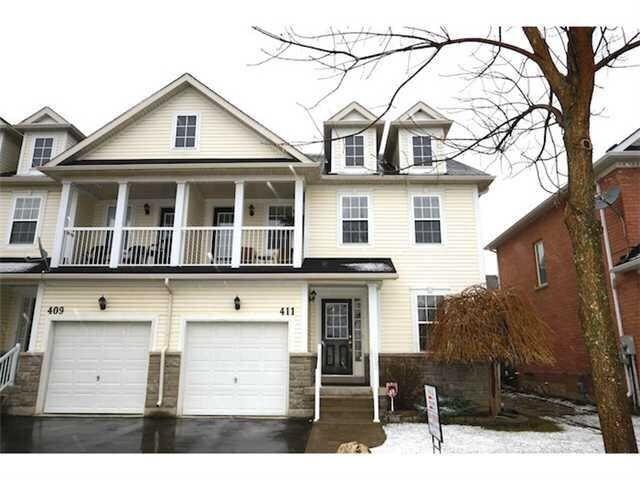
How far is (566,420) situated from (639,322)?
7.57 ft

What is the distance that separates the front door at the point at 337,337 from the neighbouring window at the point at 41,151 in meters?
7.58


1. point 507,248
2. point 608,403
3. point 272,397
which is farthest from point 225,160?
point 507,248

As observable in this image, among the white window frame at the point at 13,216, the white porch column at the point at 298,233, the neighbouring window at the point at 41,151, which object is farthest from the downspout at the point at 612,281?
the neighbouring window at the point at 41,151

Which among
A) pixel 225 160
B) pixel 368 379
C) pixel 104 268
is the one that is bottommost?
pixel 368 379

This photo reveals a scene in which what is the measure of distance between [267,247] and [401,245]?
298 centimetres

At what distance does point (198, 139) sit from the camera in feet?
30.1

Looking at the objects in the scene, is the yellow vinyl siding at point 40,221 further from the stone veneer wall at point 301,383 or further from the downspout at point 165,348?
the stone veneer wall at point 301,383

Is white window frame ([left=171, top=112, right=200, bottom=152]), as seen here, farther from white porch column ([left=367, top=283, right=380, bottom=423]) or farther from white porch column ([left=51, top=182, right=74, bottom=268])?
white porch column ([left=367, top=283, right=380, bottom=423])

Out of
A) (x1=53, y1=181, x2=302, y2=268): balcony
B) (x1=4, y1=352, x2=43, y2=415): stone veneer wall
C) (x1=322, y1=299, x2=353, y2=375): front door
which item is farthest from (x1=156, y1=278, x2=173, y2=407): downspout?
(x1=322, y1=299, x2=353, y2=375): front door

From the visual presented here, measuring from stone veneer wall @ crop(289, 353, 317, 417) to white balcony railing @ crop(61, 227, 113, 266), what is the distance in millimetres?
4596

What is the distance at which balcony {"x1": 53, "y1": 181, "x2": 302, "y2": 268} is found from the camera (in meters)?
8.48

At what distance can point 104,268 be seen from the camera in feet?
27.3

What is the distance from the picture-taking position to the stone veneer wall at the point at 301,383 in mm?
7559
